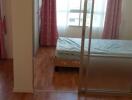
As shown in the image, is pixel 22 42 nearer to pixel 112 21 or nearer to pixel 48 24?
pixel 112 21

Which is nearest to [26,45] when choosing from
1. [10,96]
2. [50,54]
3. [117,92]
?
[10,96]

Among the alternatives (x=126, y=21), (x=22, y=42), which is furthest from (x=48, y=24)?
(x=126, y=21)

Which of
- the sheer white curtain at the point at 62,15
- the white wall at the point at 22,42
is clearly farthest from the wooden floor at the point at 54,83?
the sheer white curtain at the point at 62,15

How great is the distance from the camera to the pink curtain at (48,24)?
5332 millimetres

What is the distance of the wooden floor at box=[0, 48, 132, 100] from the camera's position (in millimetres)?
3273

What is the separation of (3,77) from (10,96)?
689 millimetres

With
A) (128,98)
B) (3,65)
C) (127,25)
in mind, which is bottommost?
(128,98)

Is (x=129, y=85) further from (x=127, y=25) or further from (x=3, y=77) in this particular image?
(x=3, y=77)

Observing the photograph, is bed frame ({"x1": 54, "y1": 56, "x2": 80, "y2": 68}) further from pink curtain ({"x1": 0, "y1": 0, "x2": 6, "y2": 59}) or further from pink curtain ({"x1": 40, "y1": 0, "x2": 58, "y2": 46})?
pink curtain ({"x1": 40, "y1": 0, "x2": 58, "y2": 46})

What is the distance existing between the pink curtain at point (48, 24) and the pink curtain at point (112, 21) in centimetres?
228

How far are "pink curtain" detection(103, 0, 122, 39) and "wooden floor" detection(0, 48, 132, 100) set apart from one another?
3.09 ft

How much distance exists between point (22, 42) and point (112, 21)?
1.34 m

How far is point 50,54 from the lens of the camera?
16.4 feet

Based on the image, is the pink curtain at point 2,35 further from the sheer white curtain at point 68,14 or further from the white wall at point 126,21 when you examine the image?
the white wall at point 126,21
